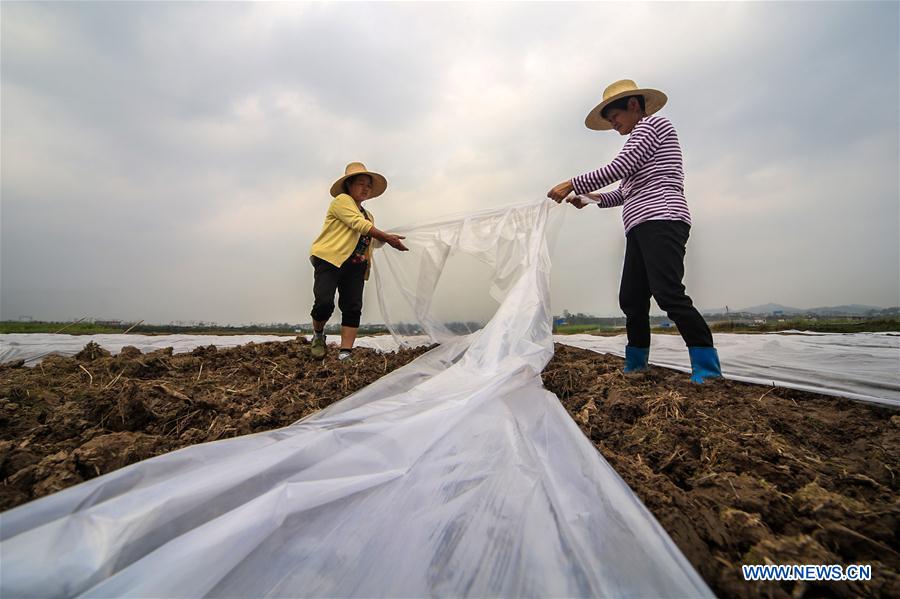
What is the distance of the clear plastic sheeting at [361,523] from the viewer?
561mm

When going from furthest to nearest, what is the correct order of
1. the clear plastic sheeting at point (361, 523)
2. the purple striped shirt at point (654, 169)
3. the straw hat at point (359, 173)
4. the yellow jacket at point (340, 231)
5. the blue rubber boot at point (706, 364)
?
the straw hat at point (359, 173) < the yellow jacket at point (340, 231) < the purple striped shirt at point (654, 169) < the blue rubber boot at point (706, 364) < the clear plastic sheeting at point (361, 523)

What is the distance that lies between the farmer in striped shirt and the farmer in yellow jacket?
1.47 meters

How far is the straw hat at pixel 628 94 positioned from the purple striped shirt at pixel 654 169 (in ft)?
0.74

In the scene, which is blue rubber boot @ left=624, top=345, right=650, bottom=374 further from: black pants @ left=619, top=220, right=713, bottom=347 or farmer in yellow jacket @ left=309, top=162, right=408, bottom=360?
farmer in yellow jacket @ left=309, top=162, right=408, bottom=360

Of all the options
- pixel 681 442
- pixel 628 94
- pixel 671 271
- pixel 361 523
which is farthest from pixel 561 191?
pixel 361 523

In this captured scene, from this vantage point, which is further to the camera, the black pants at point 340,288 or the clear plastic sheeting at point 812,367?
the black pants at point 340,288

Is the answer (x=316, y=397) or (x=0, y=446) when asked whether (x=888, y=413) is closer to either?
(x=316, y=397)

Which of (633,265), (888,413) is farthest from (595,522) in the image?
(633,265)

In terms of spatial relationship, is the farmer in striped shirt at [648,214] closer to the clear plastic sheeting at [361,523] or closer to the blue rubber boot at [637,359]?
the blue rubber boot at [637,359]

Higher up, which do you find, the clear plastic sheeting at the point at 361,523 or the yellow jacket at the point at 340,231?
the yellow jacket at the point at 340,231

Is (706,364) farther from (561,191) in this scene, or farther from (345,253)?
(345,253)

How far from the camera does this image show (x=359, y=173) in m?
2.91

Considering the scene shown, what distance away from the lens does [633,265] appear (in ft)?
7.24

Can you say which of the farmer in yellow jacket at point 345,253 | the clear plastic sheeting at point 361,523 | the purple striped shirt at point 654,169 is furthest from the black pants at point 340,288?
the purple striped shirt at point 654,169
